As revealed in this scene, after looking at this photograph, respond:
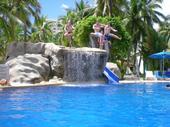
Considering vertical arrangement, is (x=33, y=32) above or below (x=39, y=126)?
above

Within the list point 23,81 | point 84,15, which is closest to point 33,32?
point 84,15

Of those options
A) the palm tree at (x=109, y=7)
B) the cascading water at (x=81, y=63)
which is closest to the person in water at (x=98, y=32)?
the cascading water at (x=81, y=63)

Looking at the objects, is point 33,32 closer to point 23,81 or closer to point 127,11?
point 127,11

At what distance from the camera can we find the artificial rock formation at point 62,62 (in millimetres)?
21172

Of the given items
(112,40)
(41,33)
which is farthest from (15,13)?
(41,33)

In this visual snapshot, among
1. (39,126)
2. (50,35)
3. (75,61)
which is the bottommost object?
(39,126)

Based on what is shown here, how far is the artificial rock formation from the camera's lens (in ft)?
69.5

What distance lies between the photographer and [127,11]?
132 feet

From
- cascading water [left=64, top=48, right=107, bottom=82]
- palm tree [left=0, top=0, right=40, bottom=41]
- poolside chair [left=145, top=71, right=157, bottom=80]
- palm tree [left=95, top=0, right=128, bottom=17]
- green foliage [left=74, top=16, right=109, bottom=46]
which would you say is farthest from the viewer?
palm tree [left=95, top=0, right=128, bottom=17]

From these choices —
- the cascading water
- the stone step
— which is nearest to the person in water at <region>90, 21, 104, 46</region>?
the cascading water

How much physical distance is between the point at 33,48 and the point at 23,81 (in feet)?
13.2

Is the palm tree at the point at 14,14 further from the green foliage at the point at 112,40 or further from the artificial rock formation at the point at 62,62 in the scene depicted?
the green foliage at the point at 112,40

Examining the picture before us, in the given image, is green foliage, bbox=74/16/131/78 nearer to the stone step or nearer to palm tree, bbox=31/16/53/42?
the stone step

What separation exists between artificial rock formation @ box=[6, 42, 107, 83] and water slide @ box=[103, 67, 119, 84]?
58 centimetres
